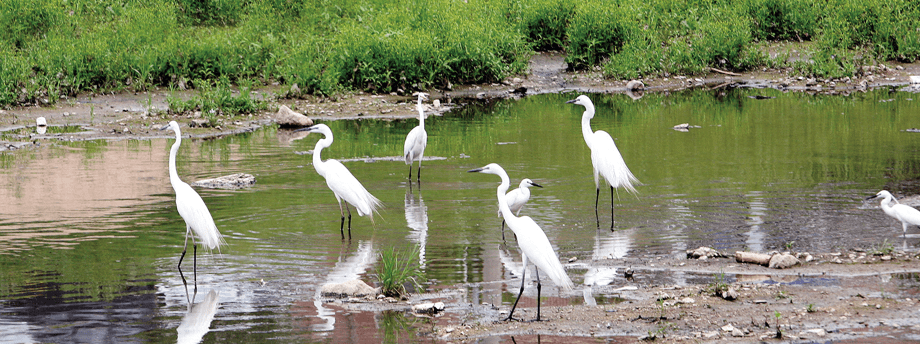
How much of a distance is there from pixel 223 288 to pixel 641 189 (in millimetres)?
5831

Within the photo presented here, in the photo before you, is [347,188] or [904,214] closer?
[904,214]

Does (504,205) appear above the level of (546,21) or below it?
below

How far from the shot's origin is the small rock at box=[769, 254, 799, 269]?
7453 millimetres

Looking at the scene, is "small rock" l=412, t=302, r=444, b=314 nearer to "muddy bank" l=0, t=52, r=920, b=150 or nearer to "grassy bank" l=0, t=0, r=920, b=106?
"muddy bank" l=0, t=52, r=920, b=150

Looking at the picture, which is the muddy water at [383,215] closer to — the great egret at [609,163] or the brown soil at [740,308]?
the brown soil at [740,308]

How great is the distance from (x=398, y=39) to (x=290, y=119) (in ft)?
13.9

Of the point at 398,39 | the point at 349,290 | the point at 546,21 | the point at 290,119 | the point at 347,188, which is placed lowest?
the point at 349,290

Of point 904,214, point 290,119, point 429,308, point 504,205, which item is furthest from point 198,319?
point 290,119

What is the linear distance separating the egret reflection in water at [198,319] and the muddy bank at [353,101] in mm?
9801

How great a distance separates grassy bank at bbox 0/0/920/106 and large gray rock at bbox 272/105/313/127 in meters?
2.24

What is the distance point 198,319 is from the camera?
664 cm

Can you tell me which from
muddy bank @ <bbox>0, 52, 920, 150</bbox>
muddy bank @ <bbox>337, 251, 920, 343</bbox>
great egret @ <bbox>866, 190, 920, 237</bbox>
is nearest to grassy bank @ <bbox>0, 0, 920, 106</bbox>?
muddy bank @ <bbox>0, 52, 920, 150</bbox>

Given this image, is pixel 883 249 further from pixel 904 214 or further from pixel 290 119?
pixel 290 119

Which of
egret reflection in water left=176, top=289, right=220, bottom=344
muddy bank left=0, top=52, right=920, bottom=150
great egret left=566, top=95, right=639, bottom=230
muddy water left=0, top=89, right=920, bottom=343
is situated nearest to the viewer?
egret reflection in water left=176, top=289, right=220, bottom=344
